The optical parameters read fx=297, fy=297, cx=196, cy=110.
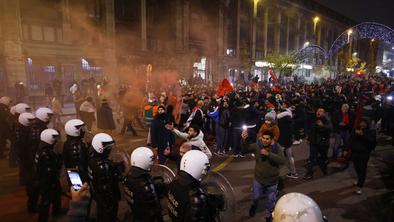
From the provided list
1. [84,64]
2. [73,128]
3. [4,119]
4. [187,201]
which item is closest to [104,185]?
[187,201]

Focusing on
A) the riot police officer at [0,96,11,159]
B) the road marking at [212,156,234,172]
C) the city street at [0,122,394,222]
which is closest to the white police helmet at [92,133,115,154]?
the city street at [0,122,394,222]

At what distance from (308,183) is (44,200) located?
17.5 ft

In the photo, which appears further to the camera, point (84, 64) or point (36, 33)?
point (84, 64)

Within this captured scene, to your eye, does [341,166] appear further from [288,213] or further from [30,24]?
[30,24]

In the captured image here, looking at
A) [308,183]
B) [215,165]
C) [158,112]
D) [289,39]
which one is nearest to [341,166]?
[308,183]

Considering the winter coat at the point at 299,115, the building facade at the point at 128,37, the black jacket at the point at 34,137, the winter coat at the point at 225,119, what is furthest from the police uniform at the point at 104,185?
the building facade at the point at 128,37

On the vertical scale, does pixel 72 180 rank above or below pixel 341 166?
above

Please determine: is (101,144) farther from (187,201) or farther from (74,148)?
(187,201)

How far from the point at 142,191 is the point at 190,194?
0.68 meters

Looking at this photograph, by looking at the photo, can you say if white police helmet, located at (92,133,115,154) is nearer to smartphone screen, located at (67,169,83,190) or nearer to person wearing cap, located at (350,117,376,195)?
smartphone screen, located at (67,169,83,190)

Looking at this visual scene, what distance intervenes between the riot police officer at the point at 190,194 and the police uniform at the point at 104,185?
117cm

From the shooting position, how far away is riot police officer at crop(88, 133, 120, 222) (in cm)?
365

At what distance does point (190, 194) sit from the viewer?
2.62 meters

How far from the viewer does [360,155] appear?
6.04 meters
